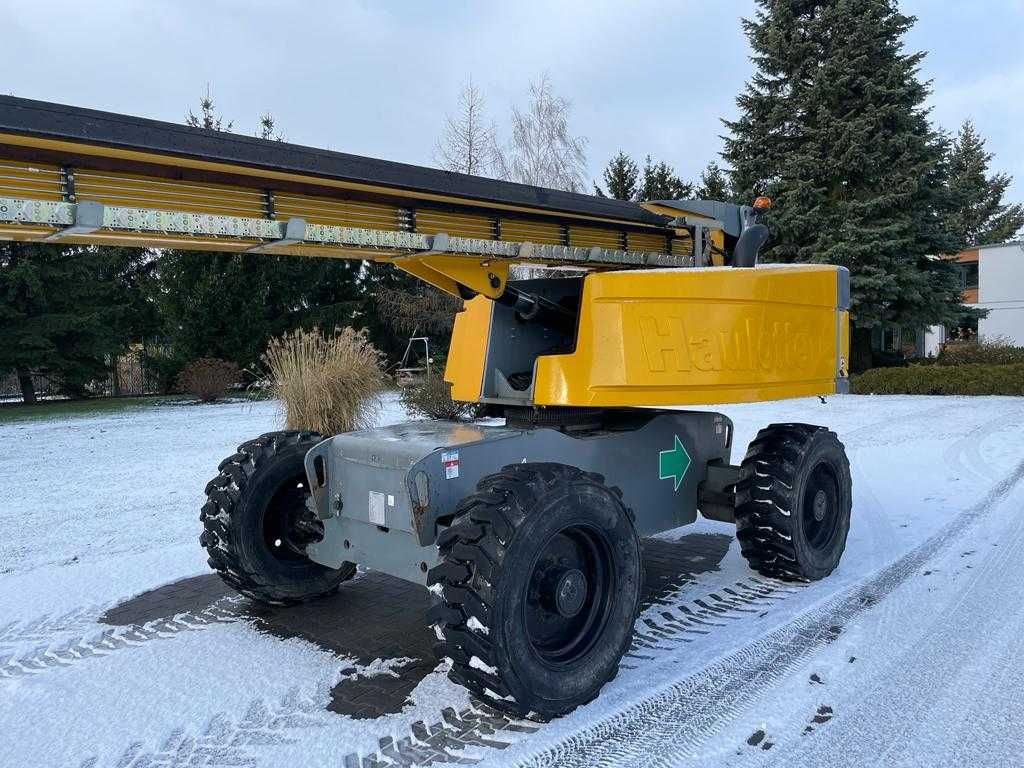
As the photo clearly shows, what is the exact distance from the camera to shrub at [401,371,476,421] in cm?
1205

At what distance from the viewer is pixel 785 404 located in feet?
51.6

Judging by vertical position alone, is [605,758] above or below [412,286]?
below

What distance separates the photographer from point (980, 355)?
67.5 feet

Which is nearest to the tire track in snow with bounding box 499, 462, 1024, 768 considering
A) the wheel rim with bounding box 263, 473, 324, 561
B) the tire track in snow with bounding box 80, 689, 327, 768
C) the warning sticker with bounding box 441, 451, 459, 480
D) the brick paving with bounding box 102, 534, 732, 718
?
the brick paving with bounding box 102, 534, 732, 718

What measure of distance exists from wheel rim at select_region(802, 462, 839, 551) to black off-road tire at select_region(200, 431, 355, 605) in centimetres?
302

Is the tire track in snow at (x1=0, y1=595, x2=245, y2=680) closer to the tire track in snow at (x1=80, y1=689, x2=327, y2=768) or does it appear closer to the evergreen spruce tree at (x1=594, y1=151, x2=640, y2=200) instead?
the tire track in snow at (x1=80, y1=689, x2=327, y2=768)

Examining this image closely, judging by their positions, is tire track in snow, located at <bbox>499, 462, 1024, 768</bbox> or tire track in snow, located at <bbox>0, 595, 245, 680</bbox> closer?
tire track in snow, located at <bbox>499, 462, 1024, 768</bbox>

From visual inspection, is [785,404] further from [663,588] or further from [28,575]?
[28,575]

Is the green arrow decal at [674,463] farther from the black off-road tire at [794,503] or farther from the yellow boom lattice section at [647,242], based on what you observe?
the yellow boom lattice section at [647,242]

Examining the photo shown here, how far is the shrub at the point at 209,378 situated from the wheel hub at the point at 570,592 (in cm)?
1630

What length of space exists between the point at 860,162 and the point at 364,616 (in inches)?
798

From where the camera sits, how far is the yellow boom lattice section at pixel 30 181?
262cm

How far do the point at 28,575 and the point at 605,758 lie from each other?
14.2 ft

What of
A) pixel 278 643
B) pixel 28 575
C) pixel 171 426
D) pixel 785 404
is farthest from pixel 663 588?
pixel 785 404
